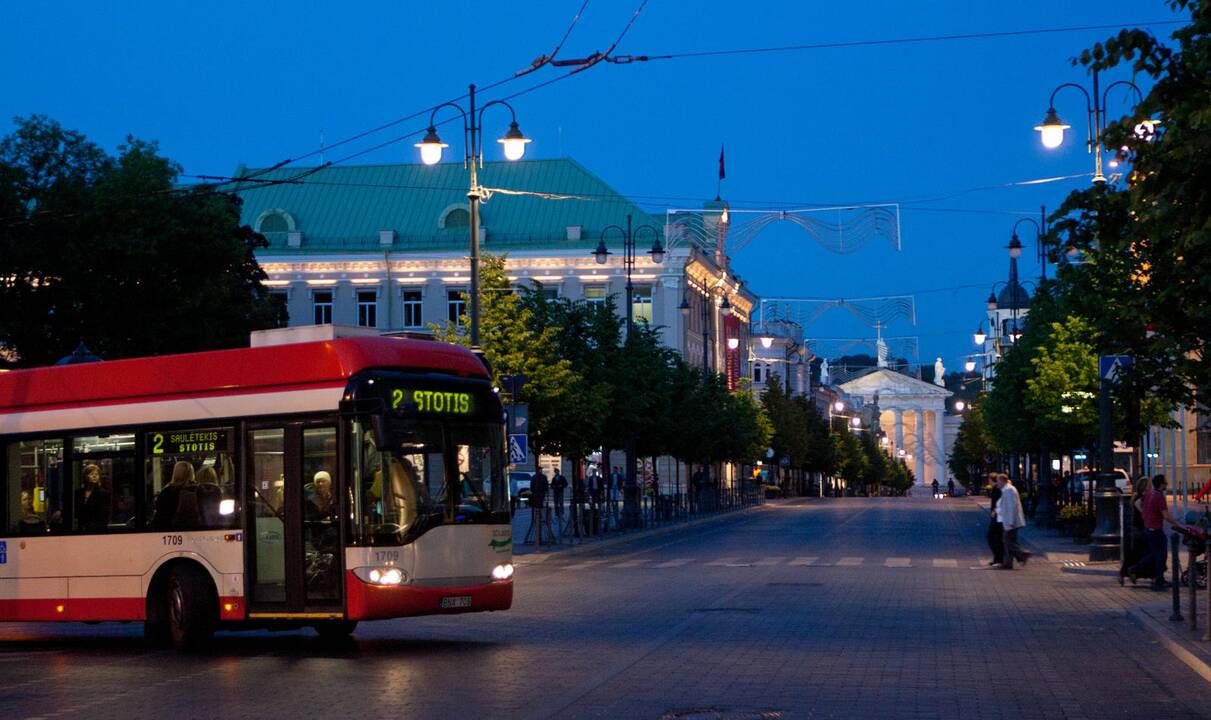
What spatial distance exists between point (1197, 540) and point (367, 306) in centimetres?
8117

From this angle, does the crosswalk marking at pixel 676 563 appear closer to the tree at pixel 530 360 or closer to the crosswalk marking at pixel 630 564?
the crosswalk marking at pixel 630 564

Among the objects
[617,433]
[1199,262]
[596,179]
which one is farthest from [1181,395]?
[596,179]

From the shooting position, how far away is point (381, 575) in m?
17.3

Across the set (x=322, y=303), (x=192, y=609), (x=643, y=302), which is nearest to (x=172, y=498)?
(x=192, y=609)

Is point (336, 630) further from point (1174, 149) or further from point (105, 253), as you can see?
point (105, 253)

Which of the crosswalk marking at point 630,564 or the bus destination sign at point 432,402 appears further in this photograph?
the crosswalk marking at point 630,564

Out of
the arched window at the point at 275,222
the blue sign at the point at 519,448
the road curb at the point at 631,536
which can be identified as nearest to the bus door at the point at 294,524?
the blue sign at the point at 519,448

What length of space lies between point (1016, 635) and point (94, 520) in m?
10.2

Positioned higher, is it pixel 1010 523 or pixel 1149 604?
pixel 1010 523

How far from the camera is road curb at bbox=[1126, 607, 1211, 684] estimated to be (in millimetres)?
15188

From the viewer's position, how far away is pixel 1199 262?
12.8m

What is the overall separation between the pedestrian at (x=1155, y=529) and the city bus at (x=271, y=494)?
1084 centimetres

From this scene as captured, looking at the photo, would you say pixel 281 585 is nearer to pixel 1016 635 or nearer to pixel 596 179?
pixel 1016 635

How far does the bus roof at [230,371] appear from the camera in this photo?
17922mm
